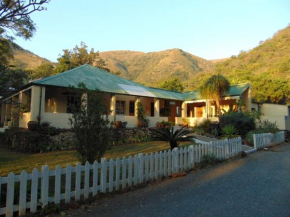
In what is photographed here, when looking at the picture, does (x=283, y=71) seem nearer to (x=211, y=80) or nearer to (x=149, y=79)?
(x=211, y=80)

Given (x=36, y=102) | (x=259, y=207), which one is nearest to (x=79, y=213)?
(x=259, y=207)

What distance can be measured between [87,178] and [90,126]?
1310mm

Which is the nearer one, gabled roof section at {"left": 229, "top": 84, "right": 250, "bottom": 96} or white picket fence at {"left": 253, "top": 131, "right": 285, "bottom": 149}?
white picket fence at {"left": 253, "top": 131, "right": 285, "bottom": 149}

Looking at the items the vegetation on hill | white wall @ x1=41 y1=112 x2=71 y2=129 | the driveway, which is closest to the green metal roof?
white wall @ x1=41 y1=112 x2=71 y2=129

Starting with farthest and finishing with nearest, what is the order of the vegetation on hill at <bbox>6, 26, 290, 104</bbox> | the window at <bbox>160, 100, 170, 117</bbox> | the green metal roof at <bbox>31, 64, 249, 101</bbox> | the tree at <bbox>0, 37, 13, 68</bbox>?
the vegetation on hill at <bbox>6, 26, 290, 104</bbox>, the window at <bbox>160, 100, 170, 117</bbox>, the tree at <bbox>0, 37, 13, 68</bbox>, the green metal roof at <bbox>31, 64, 249, 101</bbox>

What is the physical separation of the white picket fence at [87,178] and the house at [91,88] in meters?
4.94

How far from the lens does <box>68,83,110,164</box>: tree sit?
5047 millimetres

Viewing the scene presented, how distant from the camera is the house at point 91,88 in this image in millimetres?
12120

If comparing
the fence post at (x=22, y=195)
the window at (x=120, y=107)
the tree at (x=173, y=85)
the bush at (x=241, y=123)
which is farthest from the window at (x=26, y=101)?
the tree at (x=173, y=85)

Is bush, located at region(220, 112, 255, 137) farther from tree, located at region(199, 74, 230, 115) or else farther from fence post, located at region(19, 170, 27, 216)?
fence post, located at region(19, 170, 27, 216)

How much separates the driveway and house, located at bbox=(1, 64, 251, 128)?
19.5 feet

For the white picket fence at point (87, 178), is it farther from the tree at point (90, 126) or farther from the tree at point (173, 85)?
the tree at point (173, 85)

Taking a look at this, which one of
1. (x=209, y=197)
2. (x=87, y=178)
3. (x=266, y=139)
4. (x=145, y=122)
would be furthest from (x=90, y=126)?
(x=145, y=122)

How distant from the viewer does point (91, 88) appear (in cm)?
1395
